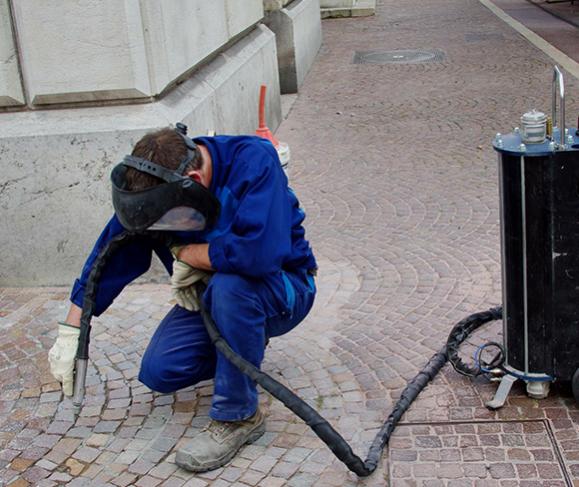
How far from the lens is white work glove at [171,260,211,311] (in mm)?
3408

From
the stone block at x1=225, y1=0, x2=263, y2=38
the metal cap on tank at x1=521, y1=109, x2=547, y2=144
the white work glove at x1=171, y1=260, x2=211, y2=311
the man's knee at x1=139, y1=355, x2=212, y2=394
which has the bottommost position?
the man's knee at x1=139, y1=355, x2=212, y2=394

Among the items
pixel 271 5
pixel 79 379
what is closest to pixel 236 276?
pixel 79 379

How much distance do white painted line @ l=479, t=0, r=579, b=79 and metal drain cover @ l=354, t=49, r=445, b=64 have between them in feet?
4.87

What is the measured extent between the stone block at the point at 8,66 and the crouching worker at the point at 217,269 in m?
2.05

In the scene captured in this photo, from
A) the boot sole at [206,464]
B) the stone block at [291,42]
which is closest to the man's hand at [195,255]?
the boot sole at [206,464]

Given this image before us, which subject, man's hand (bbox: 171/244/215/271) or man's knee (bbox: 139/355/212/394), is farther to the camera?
man's knee (bbox: 139/355/212/394)

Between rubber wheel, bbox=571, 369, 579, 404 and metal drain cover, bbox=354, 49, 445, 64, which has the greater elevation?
rubber wheel, bbox=571, 369, 579, 404

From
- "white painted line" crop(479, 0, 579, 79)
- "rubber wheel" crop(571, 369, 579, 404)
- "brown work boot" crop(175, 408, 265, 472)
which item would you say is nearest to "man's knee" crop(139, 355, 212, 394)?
"brown work boot" crop(175, 408, 265, 472)

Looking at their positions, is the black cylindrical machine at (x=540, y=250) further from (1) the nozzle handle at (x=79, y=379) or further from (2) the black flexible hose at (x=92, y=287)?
(1) the nozzle handle at (x=79, y=379)

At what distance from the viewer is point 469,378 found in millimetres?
3893

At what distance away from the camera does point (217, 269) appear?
3.27 m

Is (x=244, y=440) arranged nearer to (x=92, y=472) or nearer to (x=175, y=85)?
(x=92, y=472)

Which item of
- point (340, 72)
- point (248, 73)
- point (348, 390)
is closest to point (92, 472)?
point (348, 390)

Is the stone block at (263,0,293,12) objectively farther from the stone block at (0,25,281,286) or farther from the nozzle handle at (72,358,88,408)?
the nozzle handle at (72,358,88,408)
